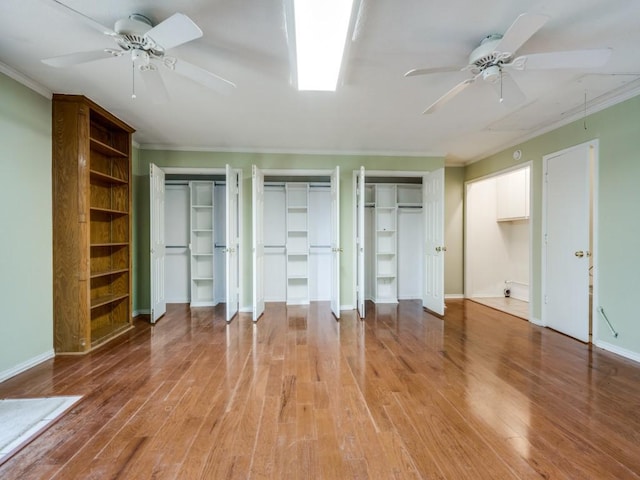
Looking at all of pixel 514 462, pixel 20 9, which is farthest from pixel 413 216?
pixel 20 9

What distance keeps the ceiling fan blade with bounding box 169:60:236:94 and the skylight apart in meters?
0.58

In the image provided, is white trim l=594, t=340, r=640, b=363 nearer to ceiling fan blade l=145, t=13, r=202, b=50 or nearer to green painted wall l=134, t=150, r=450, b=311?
green painted wall l=134, t=150, r=450, b=311

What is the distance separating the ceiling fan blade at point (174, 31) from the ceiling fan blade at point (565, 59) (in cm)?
202

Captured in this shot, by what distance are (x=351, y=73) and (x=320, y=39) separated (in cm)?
Result: 61

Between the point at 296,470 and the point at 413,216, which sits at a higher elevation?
the point at 413,216

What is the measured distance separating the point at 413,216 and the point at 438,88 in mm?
3019

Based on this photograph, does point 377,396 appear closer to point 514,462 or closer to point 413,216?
point 514,462

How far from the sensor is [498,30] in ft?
6.29

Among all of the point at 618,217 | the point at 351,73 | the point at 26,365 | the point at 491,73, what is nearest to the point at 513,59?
the point at 491,73

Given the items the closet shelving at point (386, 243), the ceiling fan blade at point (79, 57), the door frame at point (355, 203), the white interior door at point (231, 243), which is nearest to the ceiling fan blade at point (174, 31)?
the ceiling fan blade at point (79, 57)

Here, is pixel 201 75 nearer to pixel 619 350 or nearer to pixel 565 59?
pixel 565 59

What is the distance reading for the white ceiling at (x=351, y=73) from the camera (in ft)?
5.77

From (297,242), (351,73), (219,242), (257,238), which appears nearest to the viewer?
(351,73)

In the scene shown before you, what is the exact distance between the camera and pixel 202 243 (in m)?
5.07
